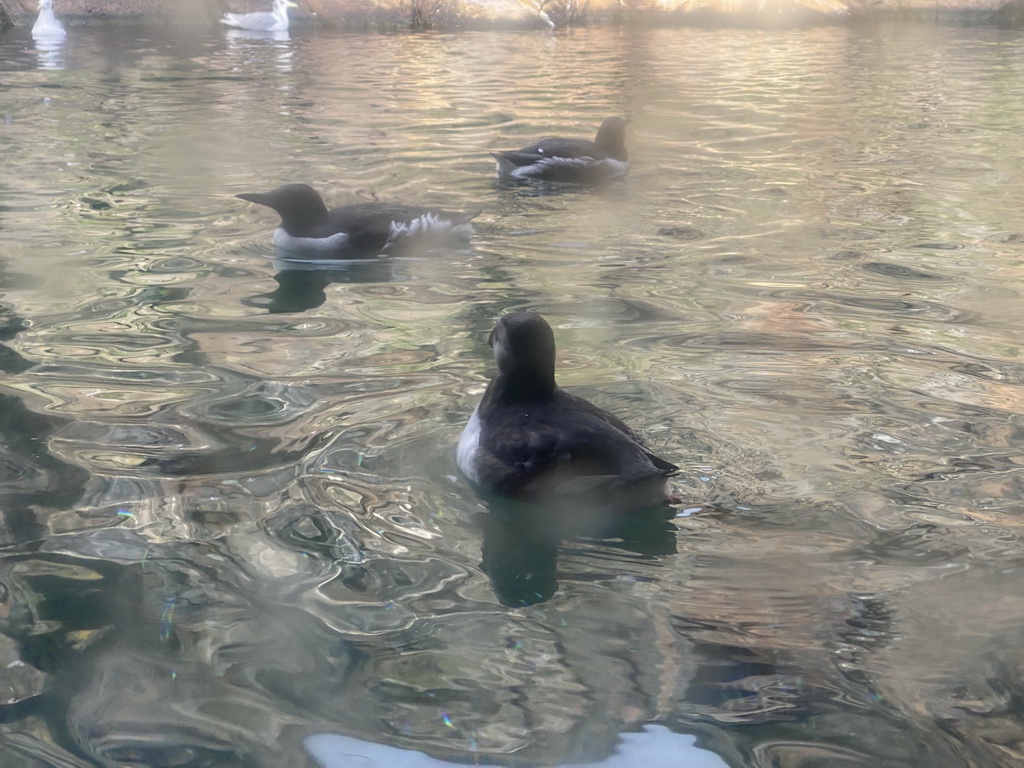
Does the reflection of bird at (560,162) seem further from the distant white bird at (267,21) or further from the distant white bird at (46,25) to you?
the distant white bird at (267,21)

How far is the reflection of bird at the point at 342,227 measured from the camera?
295 inches

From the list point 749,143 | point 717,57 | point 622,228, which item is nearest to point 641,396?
point 622,228

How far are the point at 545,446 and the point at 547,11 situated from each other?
25361 millimetres

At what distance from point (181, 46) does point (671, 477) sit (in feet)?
66.8

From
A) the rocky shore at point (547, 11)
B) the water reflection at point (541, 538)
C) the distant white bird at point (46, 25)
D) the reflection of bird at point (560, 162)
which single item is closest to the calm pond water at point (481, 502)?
the water reflection at point (541, 538)

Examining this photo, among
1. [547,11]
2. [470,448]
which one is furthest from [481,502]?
[547,11]

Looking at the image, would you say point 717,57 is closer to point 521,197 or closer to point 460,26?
point 460,26

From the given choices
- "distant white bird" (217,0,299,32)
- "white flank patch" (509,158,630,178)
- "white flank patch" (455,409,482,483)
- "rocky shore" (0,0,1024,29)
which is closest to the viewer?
"white flank patch" (455,409,482,483)

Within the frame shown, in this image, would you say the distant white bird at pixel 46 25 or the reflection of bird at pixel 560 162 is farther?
the distant white bird at pixel 46 25

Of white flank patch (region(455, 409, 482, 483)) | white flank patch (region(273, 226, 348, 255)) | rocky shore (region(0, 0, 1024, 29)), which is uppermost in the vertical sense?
rocky shore (region(0, 0, 1024, 29))

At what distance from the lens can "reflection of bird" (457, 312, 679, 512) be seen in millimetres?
3973

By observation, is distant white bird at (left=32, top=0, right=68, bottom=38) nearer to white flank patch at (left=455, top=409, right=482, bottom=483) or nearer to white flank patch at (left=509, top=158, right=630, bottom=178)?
white flank patch at (left=509, top=158, right=630, bottom=178)

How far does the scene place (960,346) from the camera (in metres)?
5.61

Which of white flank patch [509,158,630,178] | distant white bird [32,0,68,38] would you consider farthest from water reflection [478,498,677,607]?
distant white bird [32,0,68,38]
